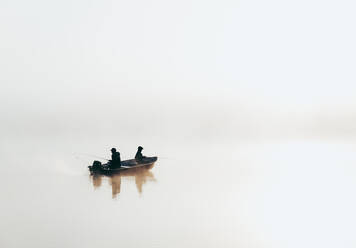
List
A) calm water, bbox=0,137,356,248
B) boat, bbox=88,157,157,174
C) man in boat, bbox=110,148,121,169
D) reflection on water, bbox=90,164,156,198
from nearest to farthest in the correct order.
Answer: calm water, bbox=0,137,356,248 → reflection on water, bbox=90,164,156,198 → boat, bbox=88,157,157,174 → man in boat, bbox=110,148,121,169

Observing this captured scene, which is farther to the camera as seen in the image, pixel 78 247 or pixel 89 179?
pixel 89 179

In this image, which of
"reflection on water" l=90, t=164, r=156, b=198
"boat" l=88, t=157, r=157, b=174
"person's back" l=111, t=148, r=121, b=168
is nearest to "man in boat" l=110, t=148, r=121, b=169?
"person's back" l=111, t=148, r=121, b=168

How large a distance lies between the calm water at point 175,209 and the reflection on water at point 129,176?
1.2 inches

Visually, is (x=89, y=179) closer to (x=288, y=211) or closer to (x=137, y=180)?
(x=137, y=180)

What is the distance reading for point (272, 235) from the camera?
33.0 feet

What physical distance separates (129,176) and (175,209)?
482cm

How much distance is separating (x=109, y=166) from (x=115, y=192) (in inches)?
102

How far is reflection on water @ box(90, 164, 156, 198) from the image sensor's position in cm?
1467

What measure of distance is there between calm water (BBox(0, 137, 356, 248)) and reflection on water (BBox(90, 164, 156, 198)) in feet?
0.10

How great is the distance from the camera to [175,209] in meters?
11.9

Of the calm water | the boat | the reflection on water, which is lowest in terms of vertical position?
the calm water

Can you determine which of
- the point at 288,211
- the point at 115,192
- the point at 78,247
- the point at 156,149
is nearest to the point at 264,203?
the point at 288,211

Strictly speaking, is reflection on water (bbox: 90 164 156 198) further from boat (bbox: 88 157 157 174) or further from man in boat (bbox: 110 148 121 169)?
man in boat (bbox: 110 148 121 169)

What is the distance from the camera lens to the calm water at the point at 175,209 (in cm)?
969
